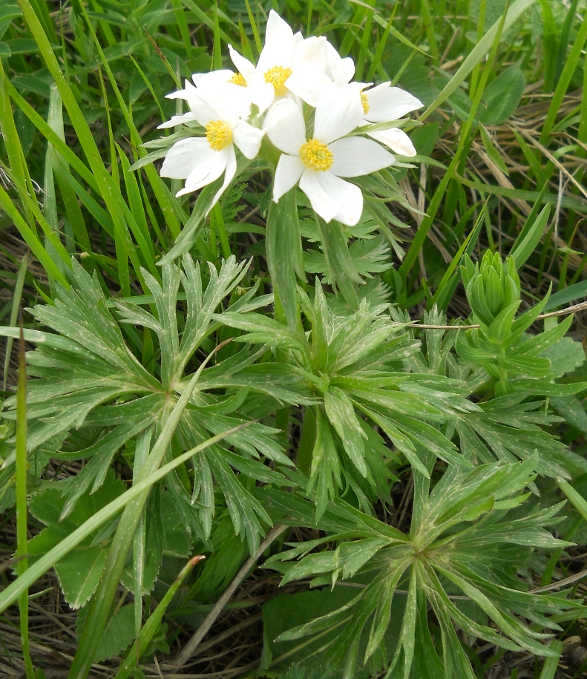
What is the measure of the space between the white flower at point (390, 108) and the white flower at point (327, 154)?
0.12m

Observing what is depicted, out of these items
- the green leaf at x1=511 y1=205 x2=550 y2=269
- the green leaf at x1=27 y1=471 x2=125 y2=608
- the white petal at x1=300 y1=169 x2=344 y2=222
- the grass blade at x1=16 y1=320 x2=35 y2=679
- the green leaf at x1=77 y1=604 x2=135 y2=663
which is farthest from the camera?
the green leaf at x1=511 y1=205 x2=550 y2=269

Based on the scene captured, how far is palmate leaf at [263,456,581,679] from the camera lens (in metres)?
1.80

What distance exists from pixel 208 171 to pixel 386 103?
52 cm

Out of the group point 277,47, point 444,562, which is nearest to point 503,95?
point 277,47

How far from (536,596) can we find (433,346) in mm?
901

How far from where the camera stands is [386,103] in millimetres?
1649

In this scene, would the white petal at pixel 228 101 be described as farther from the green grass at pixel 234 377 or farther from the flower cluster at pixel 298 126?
the green grass at pixel 234 377

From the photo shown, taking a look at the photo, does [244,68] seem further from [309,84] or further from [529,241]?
[529,241]

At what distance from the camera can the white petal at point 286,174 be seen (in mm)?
1440

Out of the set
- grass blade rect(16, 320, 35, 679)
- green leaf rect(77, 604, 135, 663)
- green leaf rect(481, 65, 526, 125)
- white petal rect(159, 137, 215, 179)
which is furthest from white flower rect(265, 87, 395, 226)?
green leaf rect(481, 65, 526, 125)

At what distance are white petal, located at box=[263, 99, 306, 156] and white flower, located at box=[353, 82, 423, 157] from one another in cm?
21

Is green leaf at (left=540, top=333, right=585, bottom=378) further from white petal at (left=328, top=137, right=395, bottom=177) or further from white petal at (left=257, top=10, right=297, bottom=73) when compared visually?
white petal at (left=257, top=10, right=297, bottom=73)

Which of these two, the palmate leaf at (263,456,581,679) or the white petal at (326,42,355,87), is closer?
the white petal at (326,42,355,87)

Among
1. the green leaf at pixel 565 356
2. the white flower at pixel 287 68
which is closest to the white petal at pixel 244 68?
the white flower at pixel 287 68
